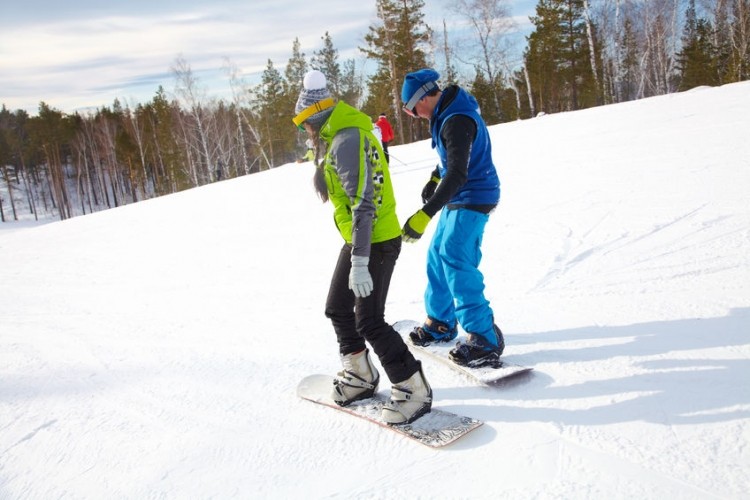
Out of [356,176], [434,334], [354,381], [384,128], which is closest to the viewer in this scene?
[356,176]

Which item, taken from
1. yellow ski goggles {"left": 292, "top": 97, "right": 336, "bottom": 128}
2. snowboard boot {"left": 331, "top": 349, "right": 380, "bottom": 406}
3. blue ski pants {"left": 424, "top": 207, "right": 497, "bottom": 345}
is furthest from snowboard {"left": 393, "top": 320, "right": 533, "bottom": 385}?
yellow ski goggles {"left": 292, "top": 97, "right": 336, "bottom": 128}

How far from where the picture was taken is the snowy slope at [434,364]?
2074mm

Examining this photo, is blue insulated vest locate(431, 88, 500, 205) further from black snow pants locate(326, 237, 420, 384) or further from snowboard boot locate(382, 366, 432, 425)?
snowboard boot locate(382, 366, 432, 425)

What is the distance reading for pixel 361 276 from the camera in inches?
86.9

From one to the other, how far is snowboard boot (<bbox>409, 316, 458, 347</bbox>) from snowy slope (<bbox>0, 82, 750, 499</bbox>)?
0.83 ft

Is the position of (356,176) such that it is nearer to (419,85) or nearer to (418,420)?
(419,85)

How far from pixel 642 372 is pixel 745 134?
24.2ft

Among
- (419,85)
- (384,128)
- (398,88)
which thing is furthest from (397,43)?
(419,85)

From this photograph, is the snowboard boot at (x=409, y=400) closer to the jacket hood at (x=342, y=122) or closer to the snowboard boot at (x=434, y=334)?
the snowboard boot at (x=434, y=334)

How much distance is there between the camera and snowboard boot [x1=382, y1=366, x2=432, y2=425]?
7.95 feet

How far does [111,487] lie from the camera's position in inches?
88.4

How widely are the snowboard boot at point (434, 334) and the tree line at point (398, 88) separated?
2518 cm

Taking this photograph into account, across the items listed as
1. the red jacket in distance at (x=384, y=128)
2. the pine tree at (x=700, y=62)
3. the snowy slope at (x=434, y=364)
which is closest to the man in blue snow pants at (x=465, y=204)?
the snowy slope at (x=434, y=364)

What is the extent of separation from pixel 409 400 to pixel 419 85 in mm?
1751
